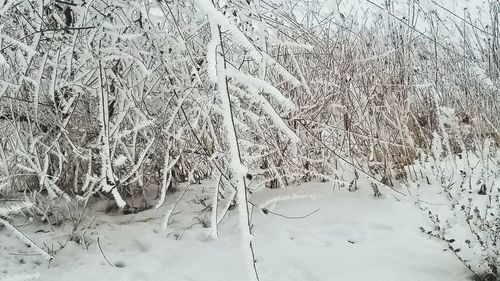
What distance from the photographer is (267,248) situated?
7.07 ft

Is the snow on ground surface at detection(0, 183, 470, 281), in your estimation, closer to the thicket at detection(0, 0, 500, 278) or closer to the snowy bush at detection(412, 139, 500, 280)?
the snowy bush at detection(412, 139, 500, 280)

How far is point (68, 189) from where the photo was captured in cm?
270

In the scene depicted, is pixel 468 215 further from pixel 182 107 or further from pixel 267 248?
pixel 182 107

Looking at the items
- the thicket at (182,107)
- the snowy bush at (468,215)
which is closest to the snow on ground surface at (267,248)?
the snowy bush at (468,215)

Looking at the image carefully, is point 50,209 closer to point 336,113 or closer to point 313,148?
point 313,148

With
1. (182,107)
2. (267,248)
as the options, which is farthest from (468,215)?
(182,107)

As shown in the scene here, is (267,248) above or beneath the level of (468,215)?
beneath

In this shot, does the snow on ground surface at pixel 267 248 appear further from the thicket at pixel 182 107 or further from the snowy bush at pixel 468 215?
the thicket at pixel 182 107

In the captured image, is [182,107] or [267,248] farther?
[182,107]

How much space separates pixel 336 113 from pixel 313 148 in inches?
11.9

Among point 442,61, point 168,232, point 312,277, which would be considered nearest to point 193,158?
point 168,232

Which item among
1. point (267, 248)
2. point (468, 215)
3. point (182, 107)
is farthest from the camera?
point (182, 107)

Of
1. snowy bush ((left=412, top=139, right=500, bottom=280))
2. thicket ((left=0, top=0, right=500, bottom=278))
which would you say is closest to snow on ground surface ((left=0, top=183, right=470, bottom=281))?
snowy bush ((left=412, top=139, right=500, bottom=280))

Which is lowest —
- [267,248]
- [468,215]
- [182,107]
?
[267,248]
